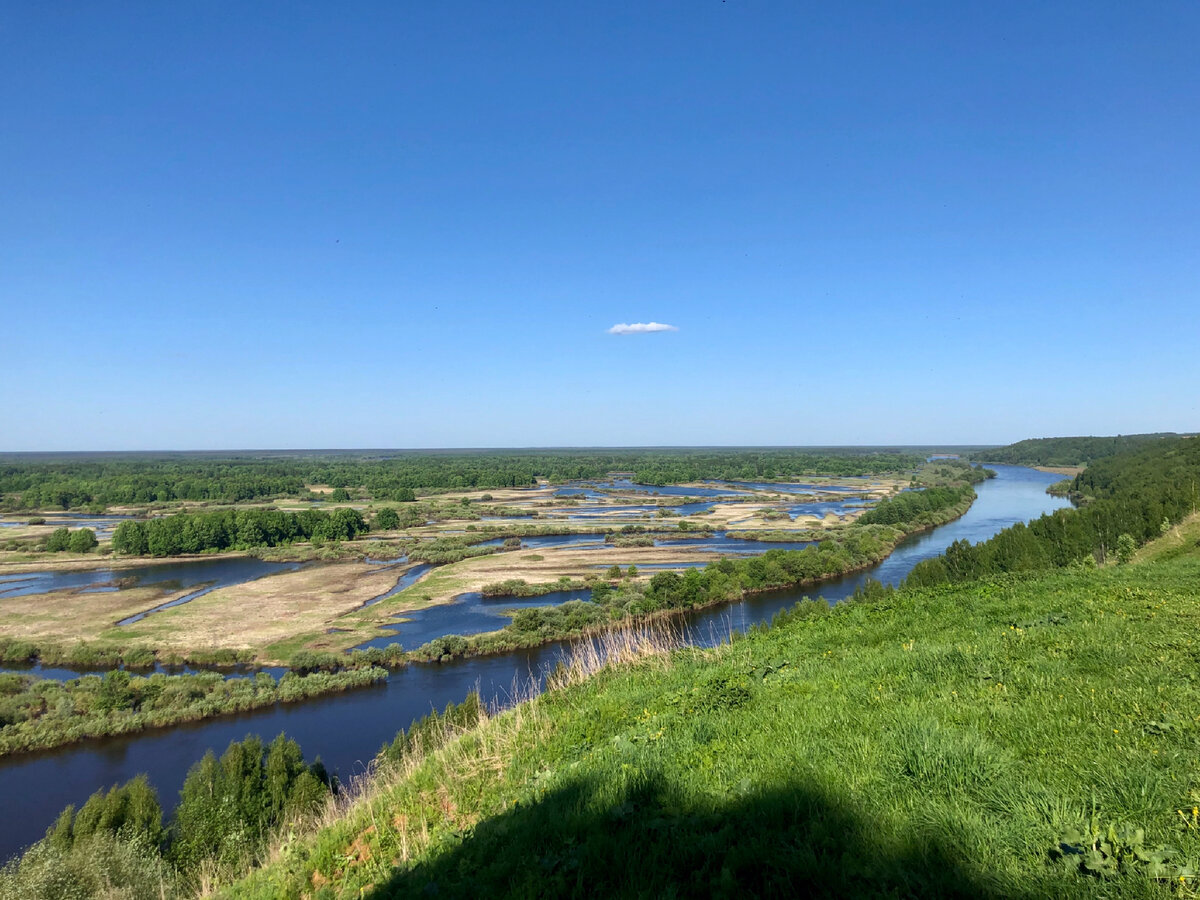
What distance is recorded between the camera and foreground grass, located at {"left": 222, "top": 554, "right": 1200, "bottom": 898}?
3066mm

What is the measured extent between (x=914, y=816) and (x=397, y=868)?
3506mm

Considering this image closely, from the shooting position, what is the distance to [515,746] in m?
6.24

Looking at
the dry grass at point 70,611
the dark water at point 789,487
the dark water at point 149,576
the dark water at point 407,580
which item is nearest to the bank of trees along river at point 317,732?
the dark water at point 407,580

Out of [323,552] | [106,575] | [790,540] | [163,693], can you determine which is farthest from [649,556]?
[106,575]

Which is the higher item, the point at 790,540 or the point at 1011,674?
the point at 1011,674

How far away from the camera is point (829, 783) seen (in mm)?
3910

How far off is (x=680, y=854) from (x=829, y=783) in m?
1.13

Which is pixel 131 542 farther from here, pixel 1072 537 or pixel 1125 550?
pixel 1072 537

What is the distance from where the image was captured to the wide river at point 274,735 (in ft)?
64.9

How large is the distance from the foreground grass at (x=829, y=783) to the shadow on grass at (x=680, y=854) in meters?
0.01

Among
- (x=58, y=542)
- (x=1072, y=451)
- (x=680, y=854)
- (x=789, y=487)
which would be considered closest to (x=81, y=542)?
(x=58, y=542)

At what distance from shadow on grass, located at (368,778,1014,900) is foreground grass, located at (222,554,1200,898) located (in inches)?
0.5

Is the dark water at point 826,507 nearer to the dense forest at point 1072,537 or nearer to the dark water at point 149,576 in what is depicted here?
the dense forest at point 1072,537

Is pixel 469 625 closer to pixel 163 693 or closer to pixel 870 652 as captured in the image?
pixel 163 693
